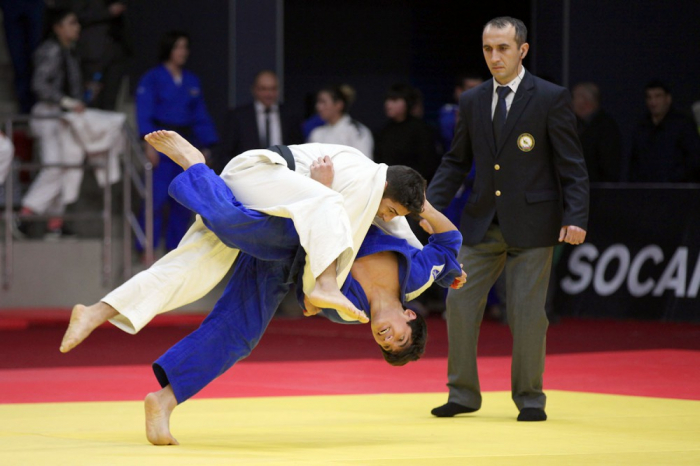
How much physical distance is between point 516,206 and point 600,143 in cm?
522

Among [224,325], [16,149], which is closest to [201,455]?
[224,325]

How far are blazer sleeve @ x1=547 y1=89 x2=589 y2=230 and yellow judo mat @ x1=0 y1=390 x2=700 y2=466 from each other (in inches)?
35.4

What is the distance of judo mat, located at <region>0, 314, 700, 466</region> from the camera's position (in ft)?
13.3

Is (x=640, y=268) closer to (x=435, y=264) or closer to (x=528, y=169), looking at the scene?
(x=528, y=169)

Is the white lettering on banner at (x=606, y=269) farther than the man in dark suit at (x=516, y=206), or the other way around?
the white lettering on banner at (x=606, y=269)

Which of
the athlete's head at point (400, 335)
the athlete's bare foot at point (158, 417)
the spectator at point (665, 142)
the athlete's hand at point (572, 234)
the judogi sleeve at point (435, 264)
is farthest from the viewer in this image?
the spectator at point (665, 142)

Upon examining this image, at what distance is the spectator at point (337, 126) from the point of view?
964 centimetres

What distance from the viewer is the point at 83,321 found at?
411cm

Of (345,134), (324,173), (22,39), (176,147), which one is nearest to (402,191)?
(324,173)

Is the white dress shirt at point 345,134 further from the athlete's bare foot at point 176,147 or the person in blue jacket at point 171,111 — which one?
the athlete's bare foot at point 176,147

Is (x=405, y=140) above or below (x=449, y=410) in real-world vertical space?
above

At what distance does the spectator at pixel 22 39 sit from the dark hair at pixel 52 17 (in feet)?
1.25

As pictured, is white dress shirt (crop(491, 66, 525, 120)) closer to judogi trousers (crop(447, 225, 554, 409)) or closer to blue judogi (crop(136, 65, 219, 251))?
judogi trousers (crop(447, 225, 554, 409))

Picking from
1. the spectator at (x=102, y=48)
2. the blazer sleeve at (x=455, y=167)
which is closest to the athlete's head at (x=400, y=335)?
the blazer sleeve at (x=455, y=167)
